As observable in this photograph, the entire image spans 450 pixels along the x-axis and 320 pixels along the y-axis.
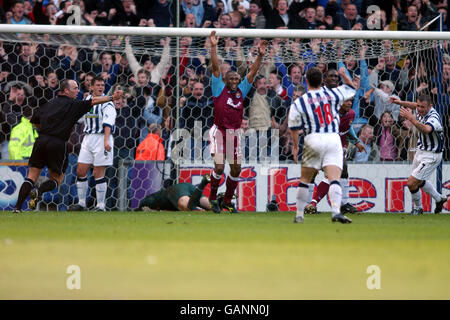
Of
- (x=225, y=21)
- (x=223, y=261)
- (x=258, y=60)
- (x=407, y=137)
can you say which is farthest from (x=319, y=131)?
(x=225, y=21)

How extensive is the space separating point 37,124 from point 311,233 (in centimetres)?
570

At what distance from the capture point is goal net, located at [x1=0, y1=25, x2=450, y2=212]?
489 inches

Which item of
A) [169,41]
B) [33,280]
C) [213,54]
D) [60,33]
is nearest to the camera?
[33,280]

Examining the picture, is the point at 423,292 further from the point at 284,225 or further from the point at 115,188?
the point at 115,188

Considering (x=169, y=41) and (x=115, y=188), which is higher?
(x=169, y=41)

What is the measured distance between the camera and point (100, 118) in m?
12.2

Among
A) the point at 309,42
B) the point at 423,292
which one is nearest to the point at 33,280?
the point at 423,292

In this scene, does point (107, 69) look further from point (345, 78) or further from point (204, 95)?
point (345, 78)

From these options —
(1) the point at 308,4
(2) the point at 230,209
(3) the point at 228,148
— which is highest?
(1) the point at 308,4

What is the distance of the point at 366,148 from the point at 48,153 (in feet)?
17.6

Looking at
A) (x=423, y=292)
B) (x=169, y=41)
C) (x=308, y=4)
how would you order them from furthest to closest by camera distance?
(x=308, y=4)
(x=169, y=41)
(x=423, y=292)

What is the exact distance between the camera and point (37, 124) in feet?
36.9

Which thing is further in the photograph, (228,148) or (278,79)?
(278,79)

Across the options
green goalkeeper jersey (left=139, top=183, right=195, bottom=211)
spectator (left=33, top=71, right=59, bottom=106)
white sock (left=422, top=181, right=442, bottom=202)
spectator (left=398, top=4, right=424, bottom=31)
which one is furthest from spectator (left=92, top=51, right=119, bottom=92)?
spectator (left=398, top=4, right=424, bottom=31)
